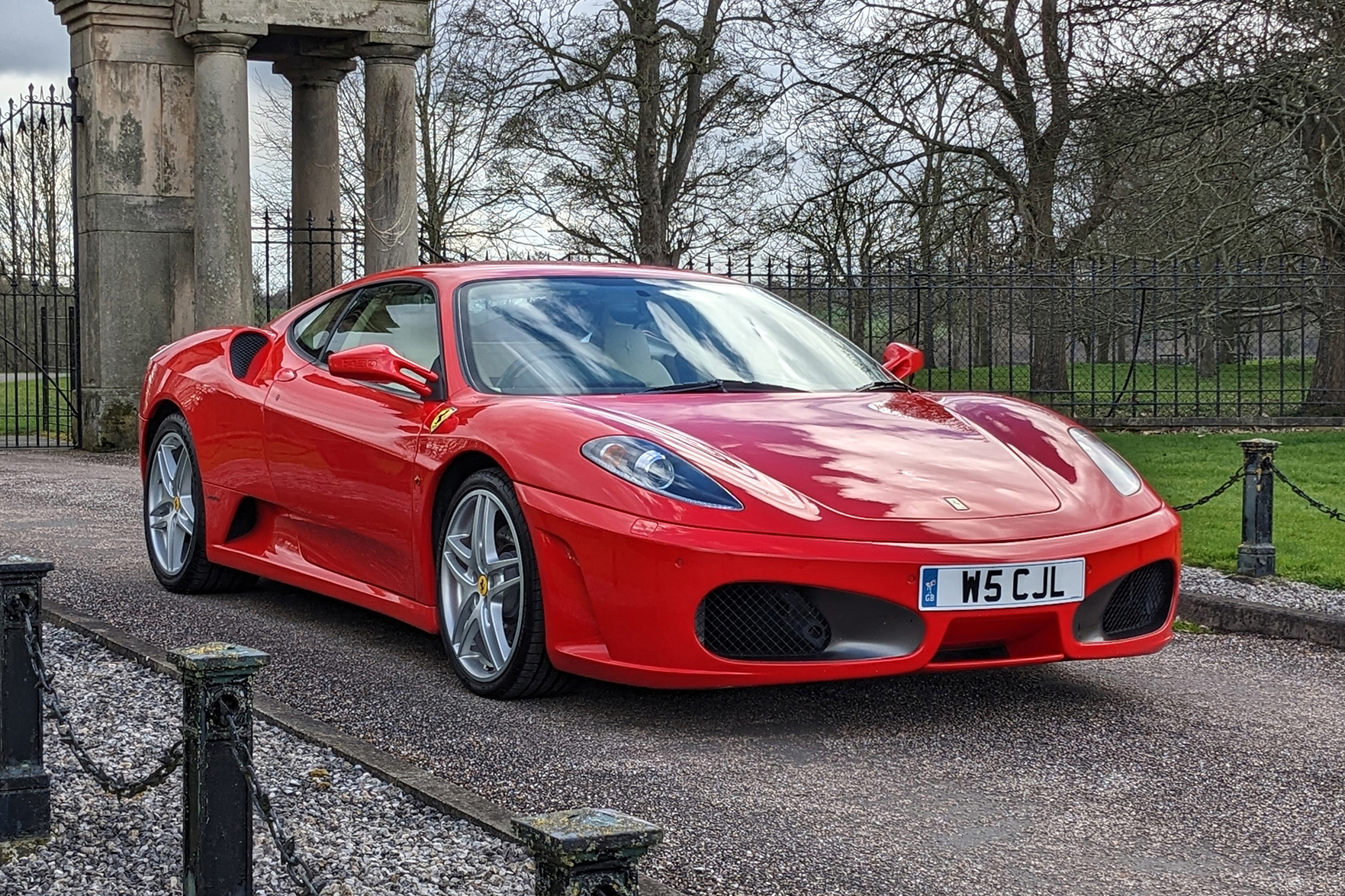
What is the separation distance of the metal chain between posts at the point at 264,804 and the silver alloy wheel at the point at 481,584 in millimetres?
1979

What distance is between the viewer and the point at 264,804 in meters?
2.62

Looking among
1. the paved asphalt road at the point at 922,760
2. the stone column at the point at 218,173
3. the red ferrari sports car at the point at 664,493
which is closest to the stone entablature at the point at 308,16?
the stone column at the point at 218,173

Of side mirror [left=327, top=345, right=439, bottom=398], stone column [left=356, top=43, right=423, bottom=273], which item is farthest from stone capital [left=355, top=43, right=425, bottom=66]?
side mirror [left=327, top=345, right=439, bottom=398]

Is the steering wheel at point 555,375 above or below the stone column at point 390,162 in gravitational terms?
below

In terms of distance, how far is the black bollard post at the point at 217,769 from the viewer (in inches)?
109

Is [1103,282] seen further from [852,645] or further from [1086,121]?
[852,645]

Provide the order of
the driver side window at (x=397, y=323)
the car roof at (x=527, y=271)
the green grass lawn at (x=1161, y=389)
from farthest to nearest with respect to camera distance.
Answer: the green grass lawn at (x=1161, y=389) → the car roof at (x=527, y=271) → the driver side window at (x=397, y=323)

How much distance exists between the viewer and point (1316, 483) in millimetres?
12297

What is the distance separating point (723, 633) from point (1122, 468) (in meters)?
1.59

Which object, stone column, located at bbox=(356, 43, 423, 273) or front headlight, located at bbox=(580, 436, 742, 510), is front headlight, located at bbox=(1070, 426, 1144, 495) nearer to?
front headlight, located at bbox=(580, 436, 742, 510)

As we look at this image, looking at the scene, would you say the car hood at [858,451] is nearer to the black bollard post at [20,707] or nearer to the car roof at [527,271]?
the car roof at [527,271]

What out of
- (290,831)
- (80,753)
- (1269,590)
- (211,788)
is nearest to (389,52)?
(1269,590)

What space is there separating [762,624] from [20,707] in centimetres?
187

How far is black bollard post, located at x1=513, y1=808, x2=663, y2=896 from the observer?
1877 millimetres
